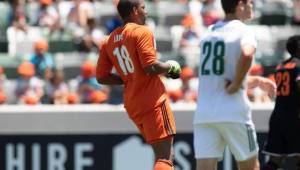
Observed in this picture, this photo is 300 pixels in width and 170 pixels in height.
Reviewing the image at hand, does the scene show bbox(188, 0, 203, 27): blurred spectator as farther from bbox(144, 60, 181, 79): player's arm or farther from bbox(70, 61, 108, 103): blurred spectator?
bbox(144, 60, 181, 79): player's arm

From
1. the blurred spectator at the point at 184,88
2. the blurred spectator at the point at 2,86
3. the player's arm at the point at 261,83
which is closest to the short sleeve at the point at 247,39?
the player's arm at the point at 261,83

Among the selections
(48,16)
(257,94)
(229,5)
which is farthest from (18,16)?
(229,5)

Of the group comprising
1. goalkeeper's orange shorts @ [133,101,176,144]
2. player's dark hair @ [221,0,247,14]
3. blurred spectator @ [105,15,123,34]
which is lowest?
blurred spectator @ [105,15,123,34]

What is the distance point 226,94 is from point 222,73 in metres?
0.15

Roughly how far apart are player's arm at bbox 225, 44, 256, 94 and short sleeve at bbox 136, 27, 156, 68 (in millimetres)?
890

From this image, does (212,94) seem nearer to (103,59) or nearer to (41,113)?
(103,59)

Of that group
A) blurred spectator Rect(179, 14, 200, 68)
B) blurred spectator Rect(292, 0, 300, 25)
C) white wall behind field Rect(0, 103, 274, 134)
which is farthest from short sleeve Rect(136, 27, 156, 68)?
blurred spectator Rect(292, 0, 300, 25)

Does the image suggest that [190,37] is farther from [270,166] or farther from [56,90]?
[270,166]

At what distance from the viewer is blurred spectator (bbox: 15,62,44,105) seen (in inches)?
511

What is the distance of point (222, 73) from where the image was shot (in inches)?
292

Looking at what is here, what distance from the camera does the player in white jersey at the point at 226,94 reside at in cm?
738

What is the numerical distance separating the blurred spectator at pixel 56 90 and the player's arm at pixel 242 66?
545cm

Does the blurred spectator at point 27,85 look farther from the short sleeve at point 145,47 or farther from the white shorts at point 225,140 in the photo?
the white shorts at point 225,140

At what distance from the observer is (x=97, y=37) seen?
590 inches
